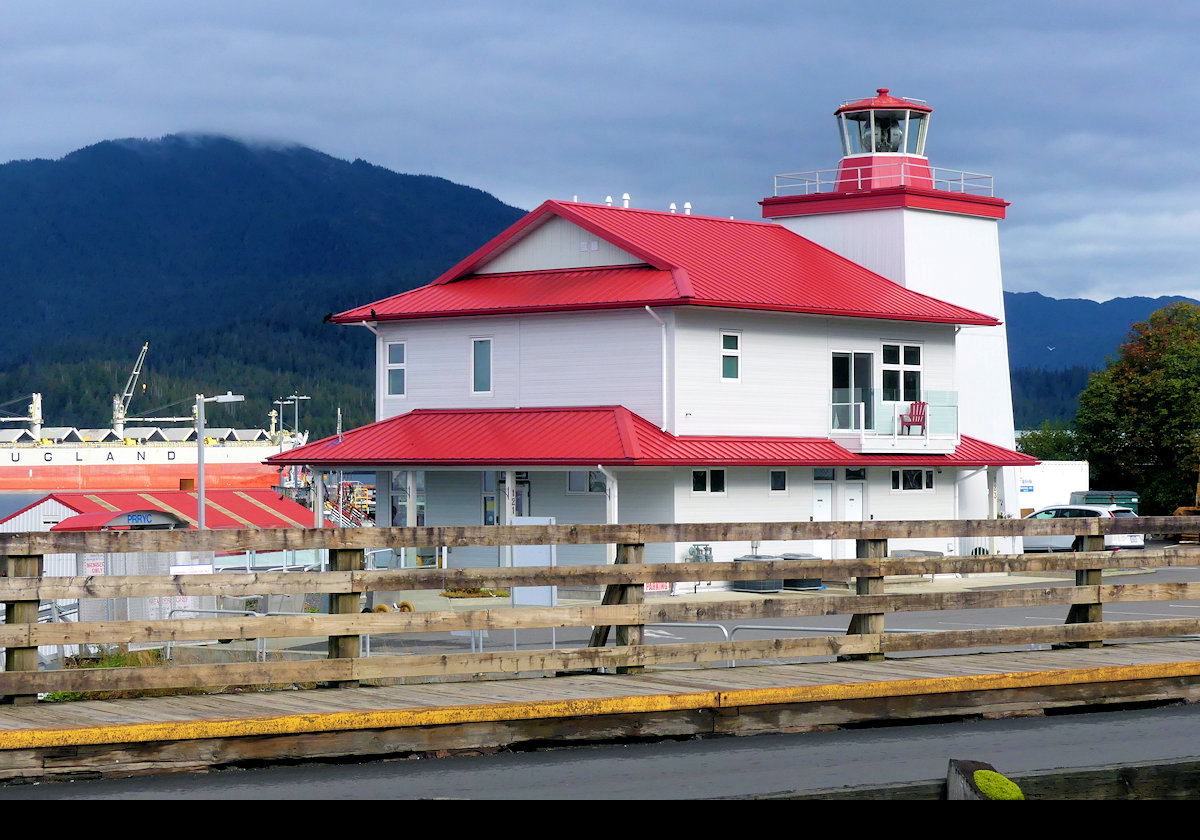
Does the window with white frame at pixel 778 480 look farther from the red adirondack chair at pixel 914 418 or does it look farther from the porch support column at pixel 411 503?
the porch support column at pixel 411 503

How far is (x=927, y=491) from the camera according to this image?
4450 cm

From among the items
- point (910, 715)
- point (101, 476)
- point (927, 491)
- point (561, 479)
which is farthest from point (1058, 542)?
point (101, 476)

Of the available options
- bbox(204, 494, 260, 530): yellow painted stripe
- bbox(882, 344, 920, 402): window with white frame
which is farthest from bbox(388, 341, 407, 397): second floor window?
bbox(882, 344, 920, 402): window with white frame

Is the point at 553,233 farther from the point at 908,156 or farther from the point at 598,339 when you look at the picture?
the point at 908,156

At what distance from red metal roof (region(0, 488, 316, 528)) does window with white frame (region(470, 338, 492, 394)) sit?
418 inches

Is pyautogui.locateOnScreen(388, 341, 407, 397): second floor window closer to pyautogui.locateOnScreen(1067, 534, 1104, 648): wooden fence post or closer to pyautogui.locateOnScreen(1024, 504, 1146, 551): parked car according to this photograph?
pyautogui.locateOnScreen(1024, 504, 1146, 551): parked car

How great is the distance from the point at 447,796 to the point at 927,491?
3715cm

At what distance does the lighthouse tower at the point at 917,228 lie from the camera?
1907 inches

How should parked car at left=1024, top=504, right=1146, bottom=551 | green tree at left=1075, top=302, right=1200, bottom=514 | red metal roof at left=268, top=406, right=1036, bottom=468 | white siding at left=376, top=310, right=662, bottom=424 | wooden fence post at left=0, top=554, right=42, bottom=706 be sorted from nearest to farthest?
1. wooden fence post at left=0, top=554, right=42, bottom=706
2. red metal roof at left=268, top=406, right=1036, bottom=468
3. white siding at left=376, top=310, right=662, bottom=424
4. parked car at left=1024, top=504, right=1146, bottom=551
5. green tree at left=1075, top=302, right=1200, bottom=514

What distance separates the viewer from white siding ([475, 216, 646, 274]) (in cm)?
4272

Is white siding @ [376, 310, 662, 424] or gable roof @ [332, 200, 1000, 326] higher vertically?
gable roof @ [332, 200, 1000, 326]

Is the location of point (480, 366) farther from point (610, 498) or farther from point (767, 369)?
point (767, 369)

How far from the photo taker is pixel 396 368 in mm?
44250
